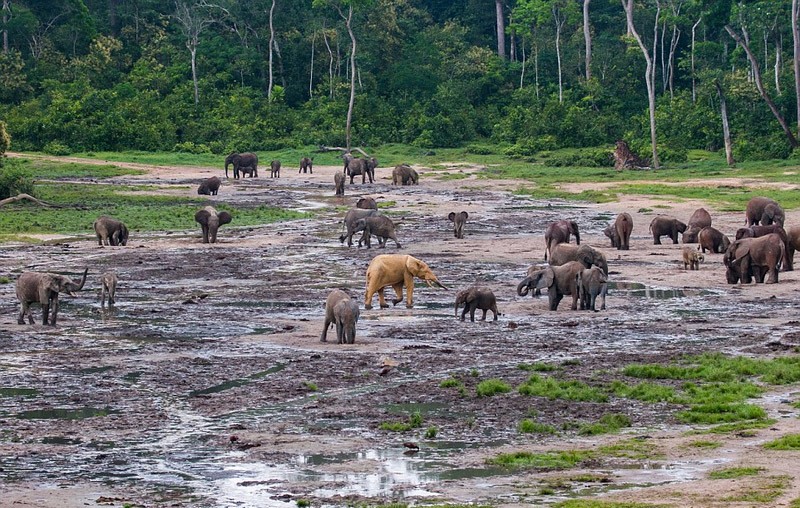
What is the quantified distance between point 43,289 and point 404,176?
107 feet

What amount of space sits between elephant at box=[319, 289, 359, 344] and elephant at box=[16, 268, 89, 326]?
159 inches

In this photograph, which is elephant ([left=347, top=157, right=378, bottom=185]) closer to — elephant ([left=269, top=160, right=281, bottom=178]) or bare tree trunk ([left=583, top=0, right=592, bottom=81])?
elephant ([left=269, top=160, right=281, bottom=178])

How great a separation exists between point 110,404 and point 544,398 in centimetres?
493

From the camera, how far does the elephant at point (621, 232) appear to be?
3123 centimetres

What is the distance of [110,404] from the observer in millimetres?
15477

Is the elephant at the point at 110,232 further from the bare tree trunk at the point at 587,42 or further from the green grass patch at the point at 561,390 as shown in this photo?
the bare tree trunk at the point at 587,42

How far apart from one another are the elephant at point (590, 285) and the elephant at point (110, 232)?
14.1m

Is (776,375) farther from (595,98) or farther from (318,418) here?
(595,98)

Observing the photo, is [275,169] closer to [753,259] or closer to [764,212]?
[764,212]

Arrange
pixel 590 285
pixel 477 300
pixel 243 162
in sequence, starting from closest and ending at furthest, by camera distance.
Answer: pixel 477 300 < pixel 590 285 < pixel 243 162

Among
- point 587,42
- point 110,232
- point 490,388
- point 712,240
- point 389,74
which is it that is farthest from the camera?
point 389,74

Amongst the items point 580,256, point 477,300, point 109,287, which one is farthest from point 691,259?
point 109,287

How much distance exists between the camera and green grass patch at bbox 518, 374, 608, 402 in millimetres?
15656

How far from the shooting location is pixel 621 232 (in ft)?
103
